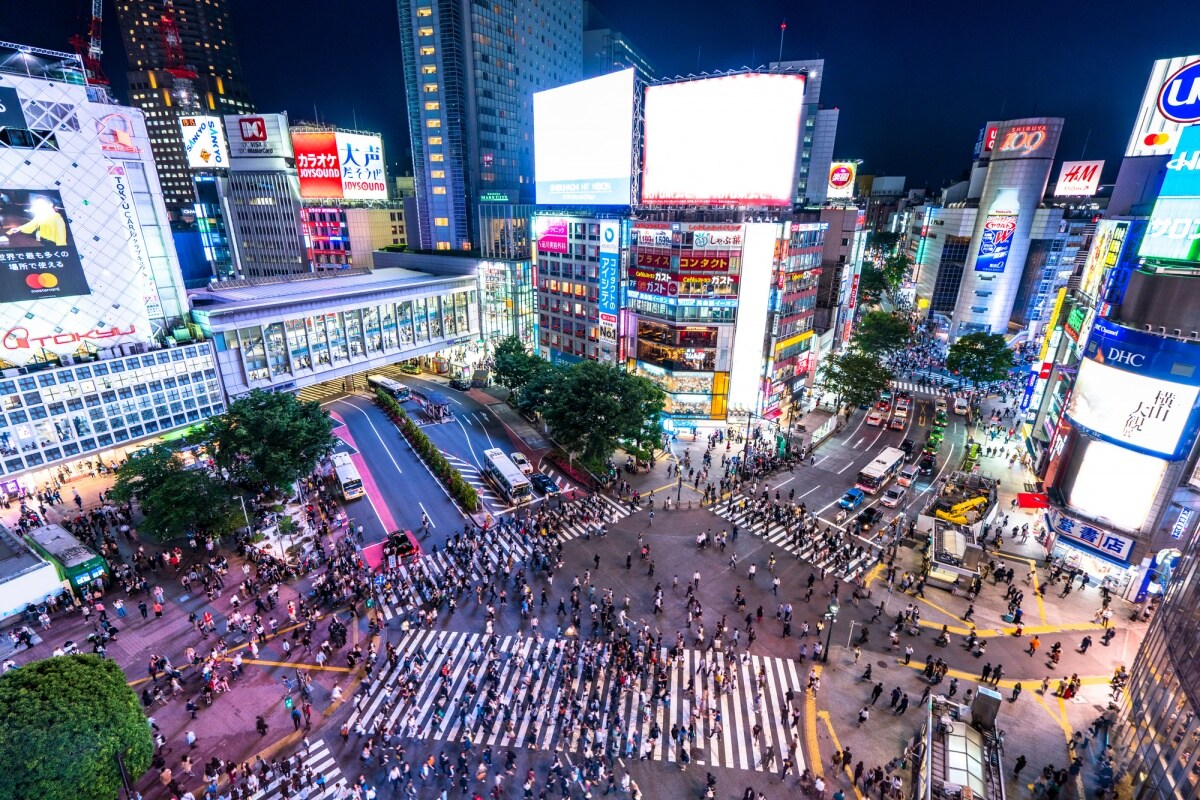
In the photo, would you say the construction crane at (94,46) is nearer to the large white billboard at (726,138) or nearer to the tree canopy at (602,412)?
the large white billboard at (726,138)

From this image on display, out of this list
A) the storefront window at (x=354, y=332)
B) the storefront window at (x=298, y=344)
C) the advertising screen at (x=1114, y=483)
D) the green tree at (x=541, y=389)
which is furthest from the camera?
the storefront window at (x=354, y=332)

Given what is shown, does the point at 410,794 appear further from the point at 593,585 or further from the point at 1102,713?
the point at 1102,713

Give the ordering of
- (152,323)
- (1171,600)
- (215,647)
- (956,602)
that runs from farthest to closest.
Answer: (152,323), (956,602), (215,647), (1171,600)

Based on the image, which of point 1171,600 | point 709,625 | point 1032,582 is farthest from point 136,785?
point 1032,582

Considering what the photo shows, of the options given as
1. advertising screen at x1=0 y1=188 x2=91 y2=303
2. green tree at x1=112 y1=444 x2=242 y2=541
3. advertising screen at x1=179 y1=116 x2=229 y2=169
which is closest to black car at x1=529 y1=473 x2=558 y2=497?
green tree at x1=112 y1=444 x2=242 y2=541

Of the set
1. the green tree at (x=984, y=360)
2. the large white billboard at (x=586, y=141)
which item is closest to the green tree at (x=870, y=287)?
the green tree at (x=984, y=360)

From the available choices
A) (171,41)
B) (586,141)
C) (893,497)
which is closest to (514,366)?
(586,141)
